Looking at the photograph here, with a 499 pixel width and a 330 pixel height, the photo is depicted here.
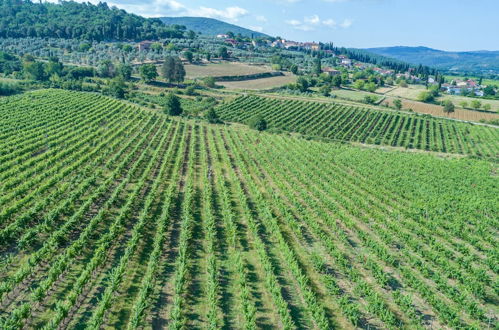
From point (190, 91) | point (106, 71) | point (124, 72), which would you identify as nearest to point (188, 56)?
point (106, 71)

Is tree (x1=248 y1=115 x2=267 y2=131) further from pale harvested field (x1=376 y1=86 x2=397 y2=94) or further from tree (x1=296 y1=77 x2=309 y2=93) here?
pale harvested field (x1=376 y1=86 x2=397 y2=94)

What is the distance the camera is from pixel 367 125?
103688mm

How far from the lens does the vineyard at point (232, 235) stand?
23.2m

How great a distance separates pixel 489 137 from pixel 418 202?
236 ft

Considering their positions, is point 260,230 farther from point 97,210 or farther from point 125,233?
point 97,210

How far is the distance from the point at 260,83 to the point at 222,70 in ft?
90.6

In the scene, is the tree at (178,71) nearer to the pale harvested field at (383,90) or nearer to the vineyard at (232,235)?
the vineyard at (232,235)

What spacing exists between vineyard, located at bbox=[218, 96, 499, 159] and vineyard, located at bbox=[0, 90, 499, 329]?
24299mm

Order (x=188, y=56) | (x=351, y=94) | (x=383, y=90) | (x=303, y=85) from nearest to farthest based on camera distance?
(x=303, y=85) < (x=351, y=94) < (x=383, y=90) < (x=188, y=56)

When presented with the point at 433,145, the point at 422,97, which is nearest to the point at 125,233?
the point at 433,145

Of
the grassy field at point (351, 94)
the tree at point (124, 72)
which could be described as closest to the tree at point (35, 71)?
the tree at point (124, 72)

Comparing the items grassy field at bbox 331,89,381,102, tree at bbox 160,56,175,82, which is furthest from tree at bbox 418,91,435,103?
tree at bbox 160,56,175,82

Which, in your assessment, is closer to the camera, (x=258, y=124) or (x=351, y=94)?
(x=258, y=124)

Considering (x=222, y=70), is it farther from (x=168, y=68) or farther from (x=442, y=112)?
(x=442, y=112)
